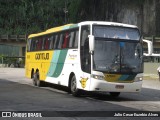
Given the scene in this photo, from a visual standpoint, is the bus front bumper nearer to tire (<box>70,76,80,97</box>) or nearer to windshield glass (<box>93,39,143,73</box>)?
windshield glass (<box>93,39,143,73</box>)

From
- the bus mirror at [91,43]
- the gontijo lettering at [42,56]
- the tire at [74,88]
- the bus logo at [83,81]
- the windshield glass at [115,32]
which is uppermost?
the windshield glass at [115,32]

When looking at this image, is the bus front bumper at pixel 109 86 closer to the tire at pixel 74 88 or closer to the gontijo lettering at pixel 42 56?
the tire at pixel 74 88

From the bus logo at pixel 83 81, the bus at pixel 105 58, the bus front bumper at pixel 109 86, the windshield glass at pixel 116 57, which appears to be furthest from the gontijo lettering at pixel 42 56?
the bus front bumper at pixel 109 86

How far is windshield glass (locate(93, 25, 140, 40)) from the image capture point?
17830mm

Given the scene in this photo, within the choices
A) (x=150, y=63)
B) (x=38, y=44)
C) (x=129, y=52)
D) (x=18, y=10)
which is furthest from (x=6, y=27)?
(x=129, y=52)

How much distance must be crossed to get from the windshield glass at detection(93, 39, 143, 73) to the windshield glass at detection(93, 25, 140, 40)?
10.8 inches

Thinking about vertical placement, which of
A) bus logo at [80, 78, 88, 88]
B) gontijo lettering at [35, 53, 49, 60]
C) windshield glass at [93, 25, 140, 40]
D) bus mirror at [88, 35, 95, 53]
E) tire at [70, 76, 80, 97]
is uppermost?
→ windshield glass at [93, 25, 140, 40]

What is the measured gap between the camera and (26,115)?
37.1 ft

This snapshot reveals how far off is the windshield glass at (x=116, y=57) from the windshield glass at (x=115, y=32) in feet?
0.90

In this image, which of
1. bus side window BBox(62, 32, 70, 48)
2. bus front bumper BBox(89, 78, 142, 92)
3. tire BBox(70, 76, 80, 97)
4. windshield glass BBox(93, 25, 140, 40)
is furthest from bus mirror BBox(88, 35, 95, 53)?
bus side window BBox(62, 32, 70, 48)

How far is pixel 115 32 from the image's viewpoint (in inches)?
710

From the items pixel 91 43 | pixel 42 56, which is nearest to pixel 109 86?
pixel 91 43

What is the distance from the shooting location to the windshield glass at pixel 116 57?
1748 cm

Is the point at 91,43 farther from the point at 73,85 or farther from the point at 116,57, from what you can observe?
the point at 73,85
